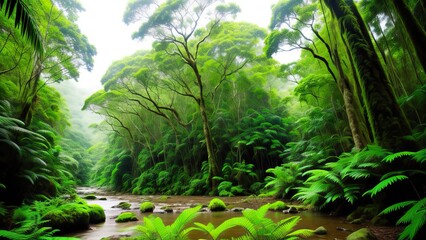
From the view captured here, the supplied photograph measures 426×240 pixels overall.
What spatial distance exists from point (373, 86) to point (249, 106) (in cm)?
1466

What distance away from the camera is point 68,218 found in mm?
5148

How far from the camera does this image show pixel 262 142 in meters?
16.0

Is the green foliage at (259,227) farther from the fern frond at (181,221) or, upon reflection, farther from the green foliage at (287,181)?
the green foliage at (287,181)

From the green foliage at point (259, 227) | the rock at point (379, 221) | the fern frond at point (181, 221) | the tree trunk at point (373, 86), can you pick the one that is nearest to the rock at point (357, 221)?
the rock at point (379, 221)

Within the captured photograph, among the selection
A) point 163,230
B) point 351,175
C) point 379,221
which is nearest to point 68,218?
point 163,230

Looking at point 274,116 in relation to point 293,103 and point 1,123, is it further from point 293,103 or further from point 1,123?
point 1,123

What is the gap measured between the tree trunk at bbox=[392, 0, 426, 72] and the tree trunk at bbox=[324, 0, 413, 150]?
0.90 metres

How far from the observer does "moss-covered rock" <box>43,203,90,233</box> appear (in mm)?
4926

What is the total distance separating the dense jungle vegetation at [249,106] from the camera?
4.66 m

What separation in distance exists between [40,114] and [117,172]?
13449 millimetres

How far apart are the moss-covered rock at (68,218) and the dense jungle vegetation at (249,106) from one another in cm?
21

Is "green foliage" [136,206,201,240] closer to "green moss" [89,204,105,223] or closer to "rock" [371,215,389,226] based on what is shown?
"rock" [371,215,389,226]

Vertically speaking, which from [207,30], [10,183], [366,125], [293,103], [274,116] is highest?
[207,30]

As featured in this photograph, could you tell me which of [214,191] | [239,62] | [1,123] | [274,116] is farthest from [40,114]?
[274,116]
